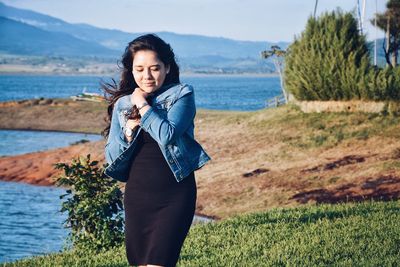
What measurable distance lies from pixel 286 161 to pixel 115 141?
19.2 m

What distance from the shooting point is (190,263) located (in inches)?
321

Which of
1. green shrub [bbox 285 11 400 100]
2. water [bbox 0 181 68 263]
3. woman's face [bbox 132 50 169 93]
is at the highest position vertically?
woman's face [bbox 132 50 169 93]

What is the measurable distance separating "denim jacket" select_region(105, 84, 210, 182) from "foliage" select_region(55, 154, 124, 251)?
6.02 metres

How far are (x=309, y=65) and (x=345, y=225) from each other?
18411mm

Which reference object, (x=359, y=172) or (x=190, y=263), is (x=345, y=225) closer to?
(x=190, y=263)

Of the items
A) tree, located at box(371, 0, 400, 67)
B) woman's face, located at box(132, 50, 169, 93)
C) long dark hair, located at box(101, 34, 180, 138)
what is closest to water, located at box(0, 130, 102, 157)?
tree, located at box(371, 0, 400, 67)

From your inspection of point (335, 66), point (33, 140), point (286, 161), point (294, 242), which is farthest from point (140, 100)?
point (33, 140)

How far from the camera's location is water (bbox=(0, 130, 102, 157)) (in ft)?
131

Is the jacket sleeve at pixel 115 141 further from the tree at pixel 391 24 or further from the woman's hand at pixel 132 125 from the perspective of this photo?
the tree at pixel 391 24

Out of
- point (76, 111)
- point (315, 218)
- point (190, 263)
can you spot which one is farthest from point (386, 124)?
point (76, 111)

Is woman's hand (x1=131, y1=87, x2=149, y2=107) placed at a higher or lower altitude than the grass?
higher

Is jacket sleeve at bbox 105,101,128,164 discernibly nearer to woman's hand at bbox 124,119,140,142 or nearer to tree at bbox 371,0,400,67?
woman's hand at bbox 124,119,140,142

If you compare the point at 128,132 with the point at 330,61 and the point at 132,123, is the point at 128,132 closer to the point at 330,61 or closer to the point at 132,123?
the point at 132,123

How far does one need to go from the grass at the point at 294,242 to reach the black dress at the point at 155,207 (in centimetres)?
323
